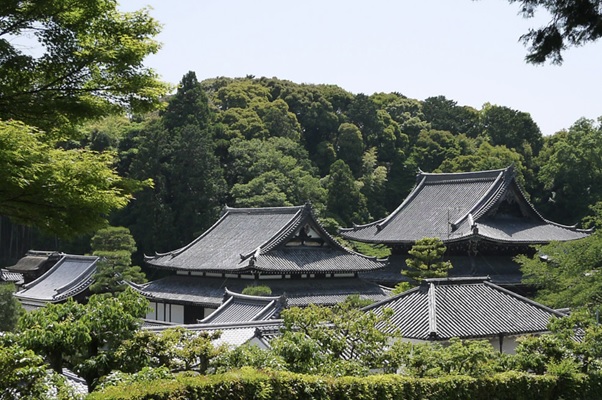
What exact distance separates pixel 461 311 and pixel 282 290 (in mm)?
12961

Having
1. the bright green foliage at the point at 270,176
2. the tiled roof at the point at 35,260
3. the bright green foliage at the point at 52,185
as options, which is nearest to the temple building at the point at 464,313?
the bright green foliage at the point at 52,185

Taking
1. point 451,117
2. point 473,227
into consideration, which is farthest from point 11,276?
point 451,117

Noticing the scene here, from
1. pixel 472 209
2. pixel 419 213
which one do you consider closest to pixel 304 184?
pixel 419 213

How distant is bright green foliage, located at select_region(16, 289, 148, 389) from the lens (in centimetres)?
1258

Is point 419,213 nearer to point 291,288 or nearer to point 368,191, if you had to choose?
point 291,288

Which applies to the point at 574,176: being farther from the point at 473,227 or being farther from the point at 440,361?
the point at 440,361

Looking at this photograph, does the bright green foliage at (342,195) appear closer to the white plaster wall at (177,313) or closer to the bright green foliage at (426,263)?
the white plaster wall at (177,313)

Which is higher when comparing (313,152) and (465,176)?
(313,152)

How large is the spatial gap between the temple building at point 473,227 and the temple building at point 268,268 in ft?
12.3

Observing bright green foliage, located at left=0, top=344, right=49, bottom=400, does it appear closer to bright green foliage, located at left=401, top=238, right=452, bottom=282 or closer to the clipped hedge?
the clipped hedge

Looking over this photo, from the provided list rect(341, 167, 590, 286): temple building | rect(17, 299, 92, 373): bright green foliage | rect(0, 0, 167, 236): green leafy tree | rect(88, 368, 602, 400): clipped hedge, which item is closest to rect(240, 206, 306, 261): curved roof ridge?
rect(341, 167, 590, 286): temple building

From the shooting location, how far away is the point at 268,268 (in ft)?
119

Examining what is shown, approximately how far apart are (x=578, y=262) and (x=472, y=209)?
11298mm

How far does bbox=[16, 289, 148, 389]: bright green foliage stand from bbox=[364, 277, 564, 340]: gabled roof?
11.7 meters
